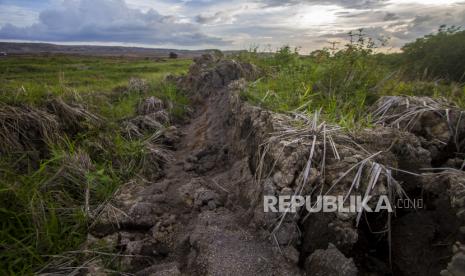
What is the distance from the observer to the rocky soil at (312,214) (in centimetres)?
194

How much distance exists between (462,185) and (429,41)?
10445 millimetres

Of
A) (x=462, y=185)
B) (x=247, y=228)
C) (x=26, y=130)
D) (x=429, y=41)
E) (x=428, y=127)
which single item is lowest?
(x=247, y=228)

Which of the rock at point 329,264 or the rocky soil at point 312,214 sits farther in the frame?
the rocky soil at point 312,214

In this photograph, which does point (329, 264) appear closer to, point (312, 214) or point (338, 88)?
point (312, 214)

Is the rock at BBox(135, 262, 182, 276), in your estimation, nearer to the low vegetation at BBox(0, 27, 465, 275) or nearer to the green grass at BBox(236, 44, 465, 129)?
the low vegetation at BBox(0, 27, 465, 275)

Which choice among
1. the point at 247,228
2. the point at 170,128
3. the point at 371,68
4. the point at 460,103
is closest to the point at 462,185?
the point at 247,228

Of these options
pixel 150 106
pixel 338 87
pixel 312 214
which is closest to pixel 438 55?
pixel 338 87

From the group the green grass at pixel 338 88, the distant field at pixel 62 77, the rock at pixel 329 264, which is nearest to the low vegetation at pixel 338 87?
the green grass at pixel 338 88

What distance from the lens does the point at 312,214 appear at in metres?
2.07

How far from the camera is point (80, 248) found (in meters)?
2.45

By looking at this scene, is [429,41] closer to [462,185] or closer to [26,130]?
[462,185]

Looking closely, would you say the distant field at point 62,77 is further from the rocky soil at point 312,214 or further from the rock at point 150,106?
the rocky soil at point 312,214

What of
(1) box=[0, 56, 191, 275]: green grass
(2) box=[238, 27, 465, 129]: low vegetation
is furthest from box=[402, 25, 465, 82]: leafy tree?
(1) box=[0, 56, 191, 275]: green grass

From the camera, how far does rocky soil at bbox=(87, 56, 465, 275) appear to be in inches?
76.2
